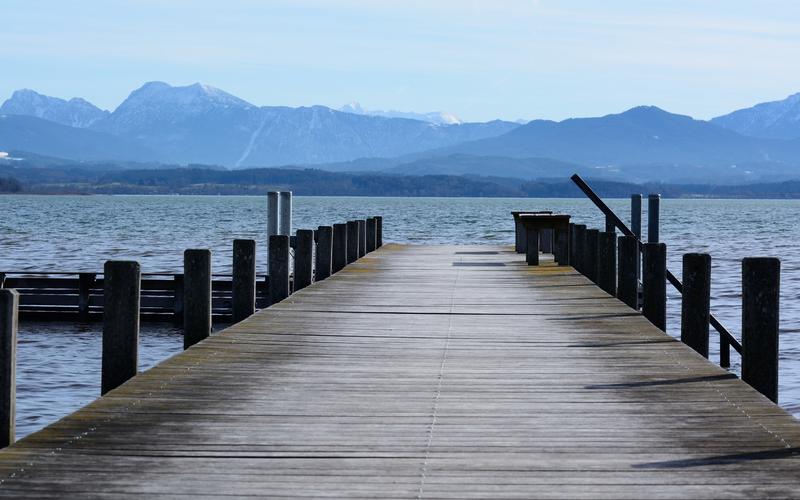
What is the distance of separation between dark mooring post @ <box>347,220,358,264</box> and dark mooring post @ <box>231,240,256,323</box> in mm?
10569

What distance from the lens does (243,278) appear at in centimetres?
1426

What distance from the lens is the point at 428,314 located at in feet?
48.6

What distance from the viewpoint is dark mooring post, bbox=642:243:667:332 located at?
47.3ft

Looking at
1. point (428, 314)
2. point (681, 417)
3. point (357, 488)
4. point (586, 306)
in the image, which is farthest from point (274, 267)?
point (357, 488)

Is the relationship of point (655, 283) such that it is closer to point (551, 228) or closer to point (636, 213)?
point (551, 228)

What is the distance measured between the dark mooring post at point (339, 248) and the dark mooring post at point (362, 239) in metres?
3.29

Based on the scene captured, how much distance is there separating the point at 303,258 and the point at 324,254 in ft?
6.39

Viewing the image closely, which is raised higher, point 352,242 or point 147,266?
point 352,242

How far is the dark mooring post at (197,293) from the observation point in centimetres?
1177

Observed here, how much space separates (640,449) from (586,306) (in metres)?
8.63

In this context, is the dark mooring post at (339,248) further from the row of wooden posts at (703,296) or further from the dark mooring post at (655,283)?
the dark mooring post at (655,283)

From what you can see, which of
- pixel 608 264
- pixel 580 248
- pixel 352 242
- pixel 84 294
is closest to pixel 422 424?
pixel 608 264

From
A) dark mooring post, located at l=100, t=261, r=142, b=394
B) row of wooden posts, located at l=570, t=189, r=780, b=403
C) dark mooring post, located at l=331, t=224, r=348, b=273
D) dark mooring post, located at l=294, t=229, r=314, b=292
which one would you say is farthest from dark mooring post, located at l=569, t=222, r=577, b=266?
dark mooring post, located at l=100, t=261, r=142, b=394

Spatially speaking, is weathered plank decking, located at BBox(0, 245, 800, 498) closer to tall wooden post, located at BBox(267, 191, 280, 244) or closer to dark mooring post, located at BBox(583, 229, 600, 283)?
dark mooring post, located at BBox(583, 229, 600, 283)
